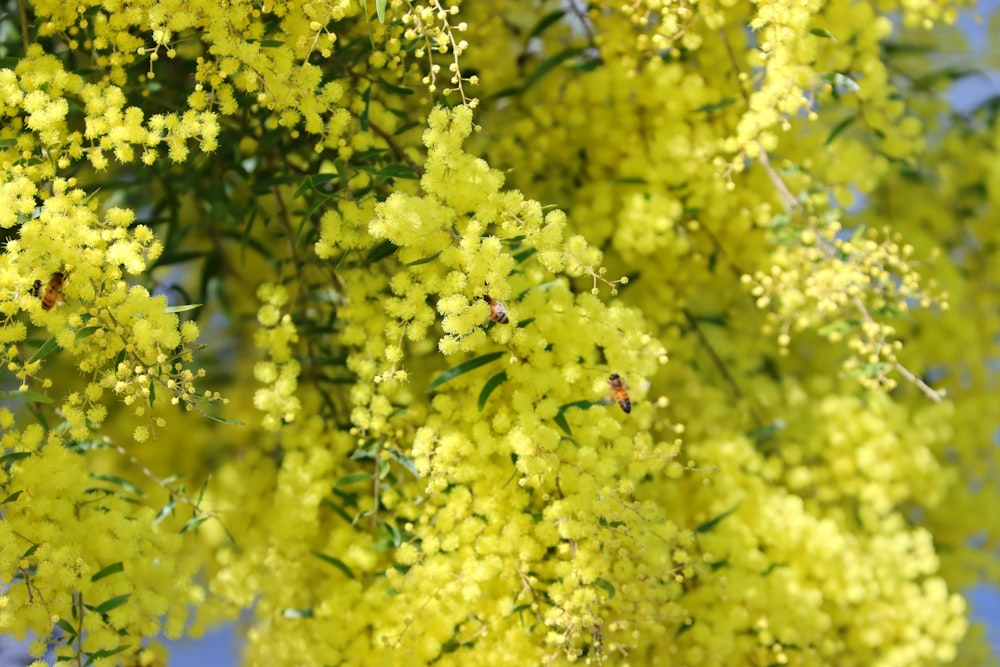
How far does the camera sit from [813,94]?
60.2 inches

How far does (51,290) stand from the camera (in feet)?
3.81

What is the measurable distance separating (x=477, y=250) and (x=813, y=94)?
616 mm

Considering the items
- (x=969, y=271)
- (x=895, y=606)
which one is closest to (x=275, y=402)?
(x=895, y=606)

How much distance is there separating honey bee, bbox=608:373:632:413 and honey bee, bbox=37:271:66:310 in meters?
0.62

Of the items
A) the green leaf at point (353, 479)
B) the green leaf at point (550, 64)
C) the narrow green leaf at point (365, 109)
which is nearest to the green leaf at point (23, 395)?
the green leaf at point (353, 479)

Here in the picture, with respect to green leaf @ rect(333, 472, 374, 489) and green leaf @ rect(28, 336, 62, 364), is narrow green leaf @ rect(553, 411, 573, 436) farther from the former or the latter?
green leaf @ rect(28, 336, 62, 364)

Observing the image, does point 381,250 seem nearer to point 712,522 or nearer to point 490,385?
point 490,385

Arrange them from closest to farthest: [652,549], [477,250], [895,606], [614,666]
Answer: [477,250]
[652,549]
[614,666]
[895,606]

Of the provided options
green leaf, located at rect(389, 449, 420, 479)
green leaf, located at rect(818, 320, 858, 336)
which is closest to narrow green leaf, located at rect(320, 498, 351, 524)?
green leaf, located at rect(389, 449, 420, 479)

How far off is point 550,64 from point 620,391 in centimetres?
61

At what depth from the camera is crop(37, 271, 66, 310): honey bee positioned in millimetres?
1159

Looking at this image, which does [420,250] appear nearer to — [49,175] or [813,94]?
[49,175]

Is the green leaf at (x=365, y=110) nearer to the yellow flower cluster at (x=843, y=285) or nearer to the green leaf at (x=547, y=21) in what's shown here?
the green leaf at (x=547, y=21)

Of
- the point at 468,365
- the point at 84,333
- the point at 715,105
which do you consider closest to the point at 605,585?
the point at 468,365
